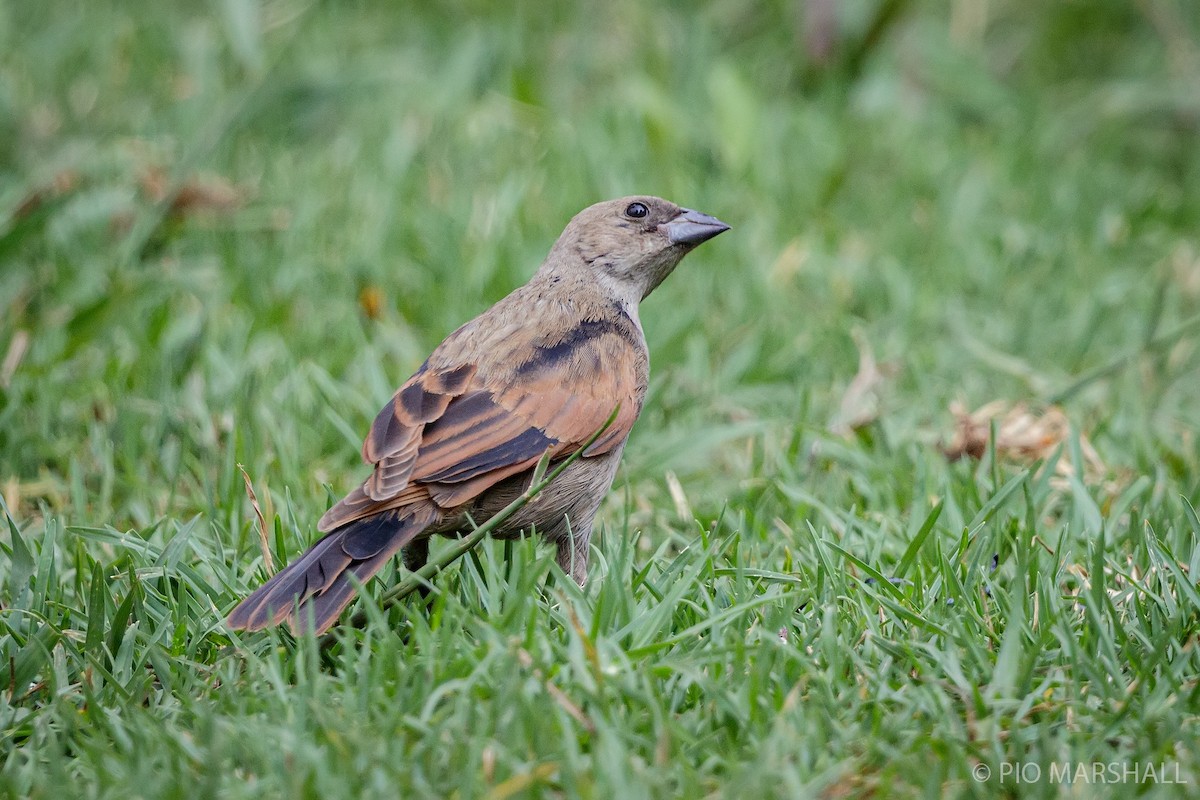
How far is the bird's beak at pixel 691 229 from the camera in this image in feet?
13.6

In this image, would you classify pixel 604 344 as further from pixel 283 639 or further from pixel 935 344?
pixel 935 344

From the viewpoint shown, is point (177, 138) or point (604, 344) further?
point (177, 138)

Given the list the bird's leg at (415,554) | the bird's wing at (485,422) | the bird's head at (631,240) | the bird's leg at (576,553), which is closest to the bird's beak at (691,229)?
the bird's head at (631,240)

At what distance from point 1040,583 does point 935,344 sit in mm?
2357

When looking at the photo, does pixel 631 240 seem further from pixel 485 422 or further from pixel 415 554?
pixel 415 554

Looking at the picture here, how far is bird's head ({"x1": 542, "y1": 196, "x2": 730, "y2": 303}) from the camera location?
13.6ft

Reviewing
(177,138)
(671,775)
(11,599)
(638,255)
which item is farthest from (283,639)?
(177,138)

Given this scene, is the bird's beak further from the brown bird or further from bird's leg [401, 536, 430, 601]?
bird's leg [401, 536, 430, 601]

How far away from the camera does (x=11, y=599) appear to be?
329 cm

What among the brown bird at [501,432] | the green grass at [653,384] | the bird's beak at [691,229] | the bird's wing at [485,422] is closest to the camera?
the green grass at [653,384]

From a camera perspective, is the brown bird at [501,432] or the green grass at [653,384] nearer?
the green grass at [653,384]

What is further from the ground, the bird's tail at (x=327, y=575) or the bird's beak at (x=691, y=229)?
the bird's beak at (x=691, y=229)

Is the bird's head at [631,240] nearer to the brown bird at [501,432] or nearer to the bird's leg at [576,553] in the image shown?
the brown bird at [501,432]

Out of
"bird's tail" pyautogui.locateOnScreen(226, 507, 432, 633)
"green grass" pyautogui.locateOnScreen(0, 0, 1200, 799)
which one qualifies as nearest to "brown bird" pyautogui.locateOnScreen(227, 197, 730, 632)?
"bird's tail" pyautogui.locateOnScreen(226, 507, 432, 633)
